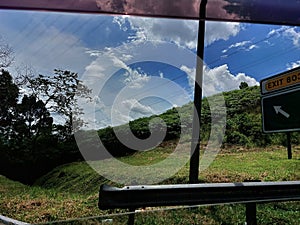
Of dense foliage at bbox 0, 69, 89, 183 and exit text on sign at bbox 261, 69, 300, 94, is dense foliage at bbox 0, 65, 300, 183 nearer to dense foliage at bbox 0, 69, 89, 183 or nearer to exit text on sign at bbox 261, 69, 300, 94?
dense foliage at bbox 0, 69, 89, 183

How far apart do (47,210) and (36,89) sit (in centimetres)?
207

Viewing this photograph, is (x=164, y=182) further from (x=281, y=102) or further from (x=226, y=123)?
(x=281, y=102)

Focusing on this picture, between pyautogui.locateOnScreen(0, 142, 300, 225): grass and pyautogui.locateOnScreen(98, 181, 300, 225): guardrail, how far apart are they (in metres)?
0.06

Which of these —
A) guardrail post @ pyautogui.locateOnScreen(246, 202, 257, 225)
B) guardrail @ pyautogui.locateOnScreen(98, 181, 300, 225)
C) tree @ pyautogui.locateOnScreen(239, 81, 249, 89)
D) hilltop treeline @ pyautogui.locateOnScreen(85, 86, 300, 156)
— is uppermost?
tree @ pyautogui.locateOnScreen(239, 81, 249, 89)

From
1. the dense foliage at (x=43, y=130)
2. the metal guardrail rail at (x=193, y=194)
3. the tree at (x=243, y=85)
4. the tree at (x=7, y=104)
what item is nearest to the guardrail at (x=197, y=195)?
the metal guardrail rail at (x=193, y=194)

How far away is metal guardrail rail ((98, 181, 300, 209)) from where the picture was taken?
64.7 inches

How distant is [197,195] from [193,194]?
0.03m

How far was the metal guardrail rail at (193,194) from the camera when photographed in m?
1.64

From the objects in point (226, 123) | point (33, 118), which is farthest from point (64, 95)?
point (226, 123)

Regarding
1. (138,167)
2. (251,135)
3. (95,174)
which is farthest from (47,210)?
Answer: (251,135)

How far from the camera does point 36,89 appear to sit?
478cm

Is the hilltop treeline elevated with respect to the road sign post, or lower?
elevated

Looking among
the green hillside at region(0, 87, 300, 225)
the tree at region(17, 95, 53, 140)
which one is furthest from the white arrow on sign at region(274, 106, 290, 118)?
the tree at region(17, 95, 53, 140)

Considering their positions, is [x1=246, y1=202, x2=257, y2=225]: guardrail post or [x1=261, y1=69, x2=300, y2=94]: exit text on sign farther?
[x1=261, y1=69, x2=300, y2=94]: exit text on sign
